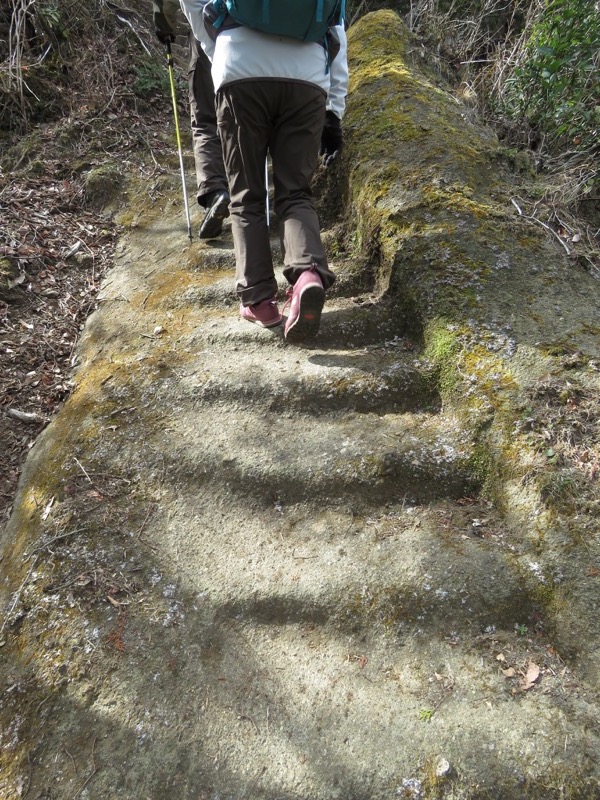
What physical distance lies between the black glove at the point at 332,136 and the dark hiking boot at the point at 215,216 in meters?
0.86

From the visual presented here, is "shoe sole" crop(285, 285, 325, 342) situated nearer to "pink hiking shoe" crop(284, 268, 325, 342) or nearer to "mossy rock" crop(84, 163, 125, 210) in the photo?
"pink hiking shoe" crop(284, 268, 325, 342)

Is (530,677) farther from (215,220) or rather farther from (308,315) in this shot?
(215,220)

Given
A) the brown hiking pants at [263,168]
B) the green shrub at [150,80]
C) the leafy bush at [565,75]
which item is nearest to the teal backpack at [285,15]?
the brown hiking pants at [263,168]

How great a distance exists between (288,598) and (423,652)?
62cm

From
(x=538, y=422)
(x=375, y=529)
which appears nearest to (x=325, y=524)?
(x=375, y=529)

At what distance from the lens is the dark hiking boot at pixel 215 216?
4211 mm

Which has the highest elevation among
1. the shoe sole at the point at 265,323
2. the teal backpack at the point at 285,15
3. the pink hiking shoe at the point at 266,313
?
the teal backpack at the point at 285,15

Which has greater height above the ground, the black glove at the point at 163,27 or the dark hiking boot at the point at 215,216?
the black glove at the point at 163,27

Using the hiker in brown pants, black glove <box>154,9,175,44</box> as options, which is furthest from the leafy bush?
black glove <box>154,9,175,44</box>

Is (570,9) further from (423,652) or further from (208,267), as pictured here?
(423,652)

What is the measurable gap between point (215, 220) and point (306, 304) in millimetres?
1713

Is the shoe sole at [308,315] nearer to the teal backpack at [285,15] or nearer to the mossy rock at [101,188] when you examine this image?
the teal backpack at [285,15]

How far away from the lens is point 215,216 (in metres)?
4.25

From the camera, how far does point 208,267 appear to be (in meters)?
4.25
